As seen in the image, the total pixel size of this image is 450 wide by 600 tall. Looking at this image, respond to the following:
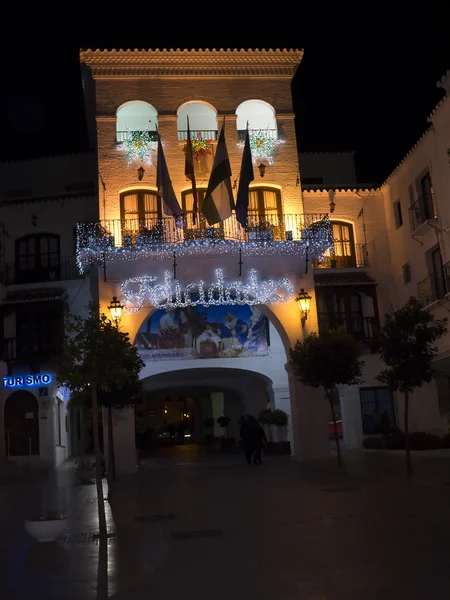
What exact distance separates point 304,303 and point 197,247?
13.5ft

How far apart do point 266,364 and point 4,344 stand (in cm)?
1116

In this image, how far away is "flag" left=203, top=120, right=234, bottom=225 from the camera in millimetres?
22219

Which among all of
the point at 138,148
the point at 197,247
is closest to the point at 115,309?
the point at 197,247

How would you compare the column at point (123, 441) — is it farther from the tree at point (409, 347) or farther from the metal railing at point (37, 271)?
the tree at point (409, 347)

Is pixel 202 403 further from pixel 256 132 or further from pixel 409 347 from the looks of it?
pixel 409 347

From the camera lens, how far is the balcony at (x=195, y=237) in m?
23.4

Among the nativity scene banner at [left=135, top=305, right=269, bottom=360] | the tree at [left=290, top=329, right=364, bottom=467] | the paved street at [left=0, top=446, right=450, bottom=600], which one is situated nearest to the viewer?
the paved street at [left=0, top=446, right=450, bottom=600]

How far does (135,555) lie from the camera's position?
331 inches

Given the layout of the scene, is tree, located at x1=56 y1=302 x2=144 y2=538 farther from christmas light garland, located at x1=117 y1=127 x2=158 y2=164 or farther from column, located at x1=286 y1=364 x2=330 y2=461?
christmas light garland, located at x1=117 y1=127 x2=158 y2=164

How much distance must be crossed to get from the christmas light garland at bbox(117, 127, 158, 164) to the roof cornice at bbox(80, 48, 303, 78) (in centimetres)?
247

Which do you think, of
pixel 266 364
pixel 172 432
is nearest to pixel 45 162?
pixel 266 364

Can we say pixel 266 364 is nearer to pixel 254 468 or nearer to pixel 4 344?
pixel 254 468

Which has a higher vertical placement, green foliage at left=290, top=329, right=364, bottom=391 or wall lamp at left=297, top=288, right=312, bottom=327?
wall lamp at left=297, top=288, right=312, bottom=327

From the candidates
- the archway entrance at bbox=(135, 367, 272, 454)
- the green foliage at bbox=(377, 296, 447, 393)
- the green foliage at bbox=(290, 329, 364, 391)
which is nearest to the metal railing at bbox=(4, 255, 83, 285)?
the archway entrance at bbox=(135, 367, 272, 454)
